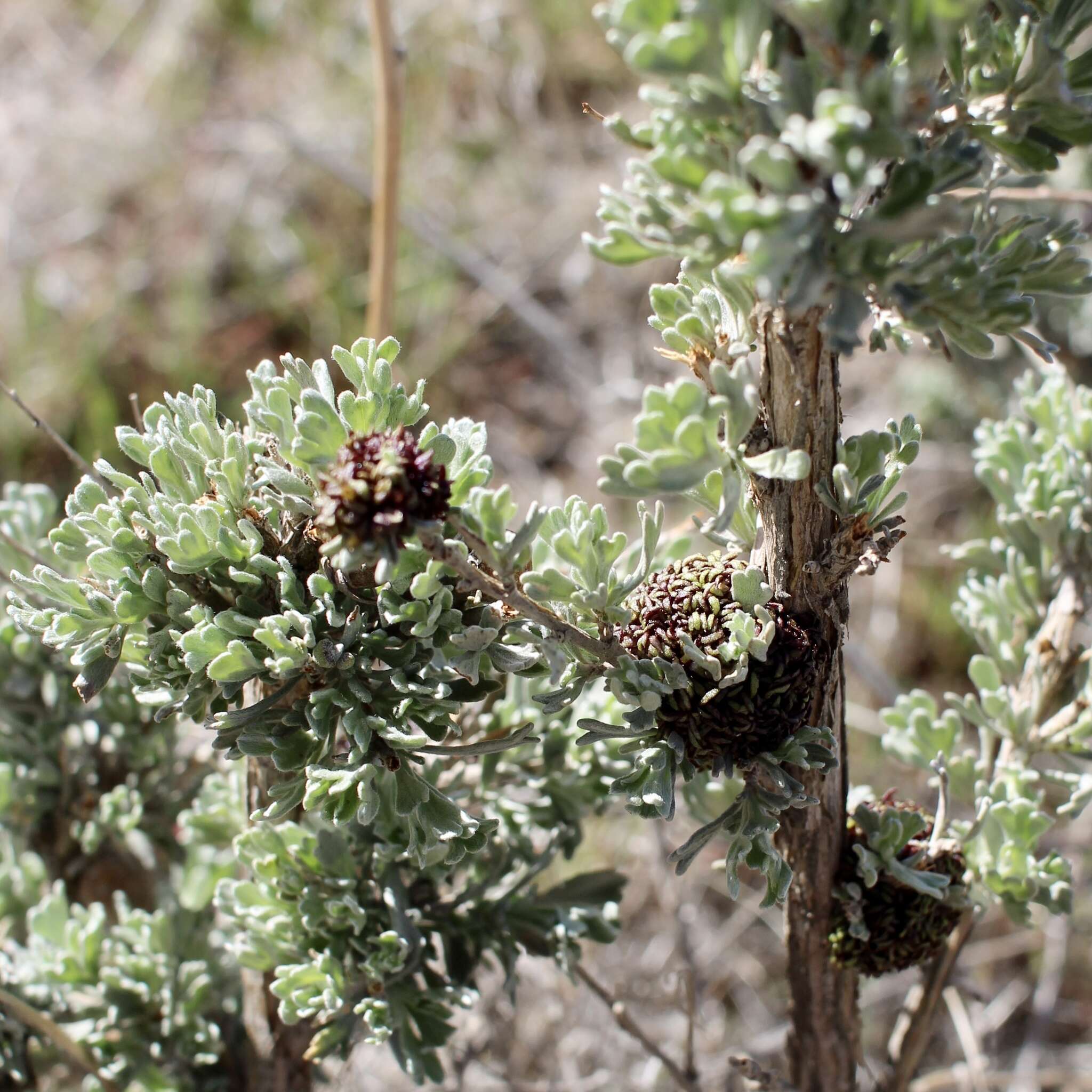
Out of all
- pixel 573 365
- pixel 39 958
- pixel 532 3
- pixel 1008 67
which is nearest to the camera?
pixel 1008 67

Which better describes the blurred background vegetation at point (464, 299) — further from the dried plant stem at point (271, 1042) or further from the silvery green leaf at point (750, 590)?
the silvery green leaf at point (750, 590)

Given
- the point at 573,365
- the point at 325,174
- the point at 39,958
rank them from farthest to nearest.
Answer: the point at 325,174 → the point at 573,365 → the point at 39,958

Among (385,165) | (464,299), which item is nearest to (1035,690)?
(385,165)

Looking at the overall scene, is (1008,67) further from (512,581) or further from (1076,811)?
(1076,811)

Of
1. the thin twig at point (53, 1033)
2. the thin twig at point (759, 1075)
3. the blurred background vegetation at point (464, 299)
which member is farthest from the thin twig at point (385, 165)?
the thin twig at point (759, 1075)

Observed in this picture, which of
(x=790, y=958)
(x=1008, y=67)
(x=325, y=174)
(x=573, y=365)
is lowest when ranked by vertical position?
(x=790, y=958)

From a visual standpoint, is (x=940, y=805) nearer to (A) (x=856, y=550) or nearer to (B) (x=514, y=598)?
(A) (x=856, y=550)

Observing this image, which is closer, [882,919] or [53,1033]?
[882,919]

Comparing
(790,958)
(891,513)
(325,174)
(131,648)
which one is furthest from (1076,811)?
(325,174)
